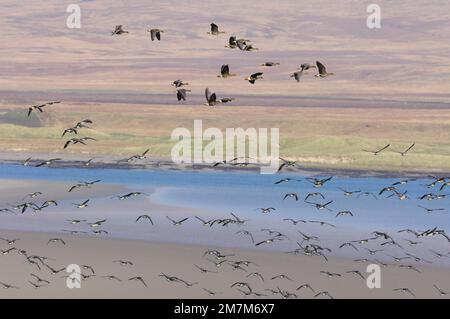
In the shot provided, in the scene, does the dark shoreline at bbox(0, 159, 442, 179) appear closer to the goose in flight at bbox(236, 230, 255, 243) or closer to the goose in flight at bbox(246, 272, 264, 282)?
the goose in flight at bbox(236, 230, 255, 243)

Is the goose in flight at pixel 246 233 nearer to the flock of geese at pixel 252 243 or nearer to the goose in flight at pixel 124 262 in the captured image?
the flock of geese at pixel 252 243

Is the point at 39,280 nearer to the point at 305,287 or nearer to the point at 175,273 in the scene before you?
the point at 175,273

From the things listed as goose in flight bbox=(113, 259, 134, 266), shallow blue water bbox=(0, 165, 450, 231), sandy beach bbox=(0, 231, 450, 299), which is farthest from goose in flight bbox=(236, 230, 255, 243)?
goose in flight bbox=(113, 259, 134, 266)

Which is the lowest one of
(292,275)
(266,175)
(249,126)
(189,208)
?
(249,126)

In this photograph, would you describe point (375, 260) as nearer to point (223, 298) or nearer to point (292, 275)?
point (292, 275)

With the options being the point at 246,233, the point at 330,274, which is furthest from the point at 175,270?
the point at 246,233

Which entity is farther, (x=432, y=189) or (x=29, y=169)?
(x=29, y=169)

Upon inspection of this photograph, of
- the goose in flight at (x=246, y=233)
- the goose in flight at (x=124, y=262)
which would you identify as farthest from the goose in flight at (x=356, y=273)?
the goose in flight at (x=246, y=233)

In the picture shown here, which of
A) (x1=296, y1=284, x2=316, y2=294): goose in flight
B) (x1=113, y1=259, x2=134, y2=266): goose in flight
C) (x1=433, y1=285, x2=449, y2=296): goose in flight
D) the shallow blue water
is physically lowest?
the shallow blue water
